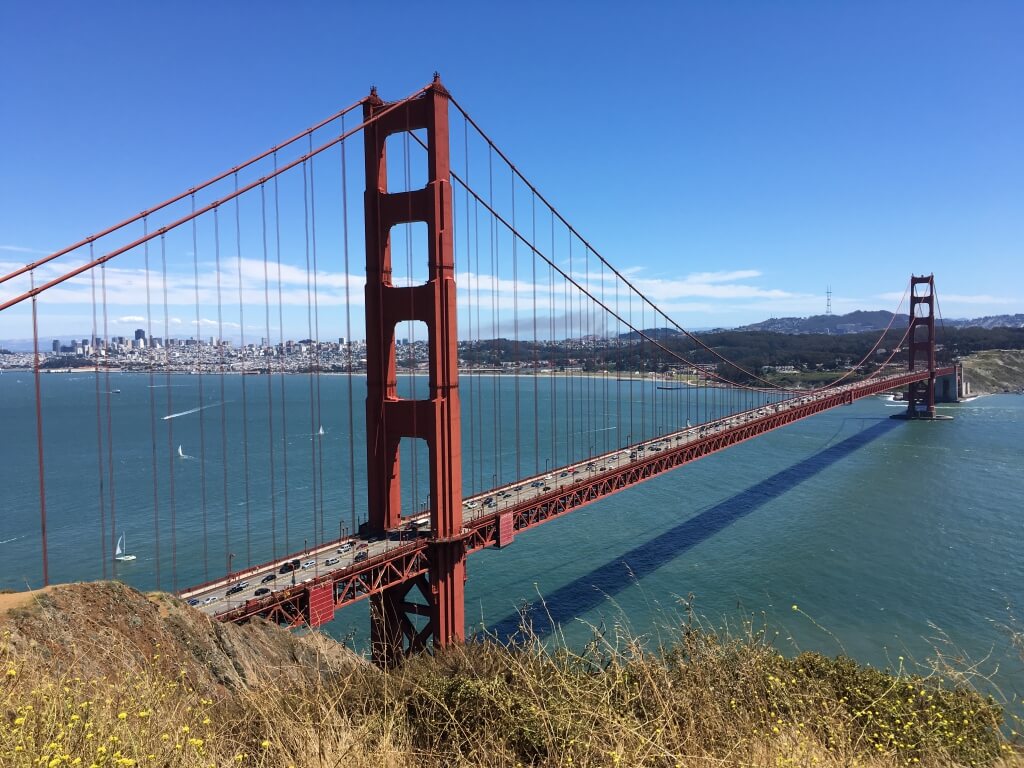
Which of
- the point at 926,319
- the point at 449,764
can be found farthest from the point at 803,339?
the point at 449,764

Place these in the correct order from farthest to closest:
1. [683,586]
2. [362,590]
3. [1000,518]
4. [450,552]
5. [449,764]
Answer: [1000,518] → [683,586] → [450,552] → [362,590] → [449,764]

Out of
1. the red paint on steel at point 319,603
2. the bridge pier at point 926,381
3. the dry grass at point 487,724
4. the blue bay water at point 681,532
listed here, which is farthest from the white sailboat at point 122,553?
the bridge pier at point 926,381

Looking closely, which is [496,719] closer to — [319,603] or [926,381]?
[319,603]

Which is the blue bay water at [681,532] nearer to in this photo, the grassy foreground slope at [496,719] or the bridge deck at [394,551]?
the grassy foreground slope at [496,719]

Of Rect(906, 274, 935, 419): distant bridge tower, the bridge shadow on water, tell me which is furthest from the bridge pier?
the bridge shadow on water

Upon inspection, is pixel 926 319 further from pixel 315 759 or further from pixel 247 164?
pixel 315 759

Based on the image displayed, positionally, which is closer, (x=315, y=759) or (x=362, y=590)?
(x=315, y=759)
